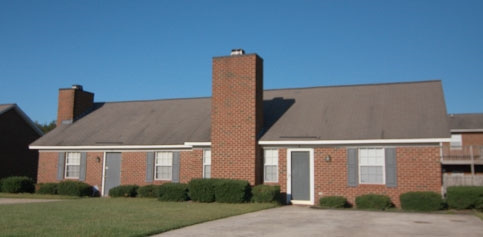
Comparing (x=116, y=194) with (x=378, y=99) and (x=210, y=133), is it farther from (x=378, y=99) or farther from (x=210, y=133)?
(x=378, y=99)

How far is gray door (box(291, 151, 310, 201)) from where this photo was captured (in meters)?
19.1

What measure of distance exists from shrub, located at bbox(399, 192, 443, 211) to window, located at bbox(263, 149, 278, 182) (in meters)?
5.39

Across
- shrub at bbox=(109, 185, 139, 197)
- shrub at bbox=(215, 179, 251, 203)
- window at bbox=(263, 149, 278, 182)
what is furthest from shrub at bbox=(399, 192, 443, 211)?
shrub at bbox=(109, 185, 139, 197)

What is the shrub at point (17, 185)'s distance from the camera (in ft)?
77.2

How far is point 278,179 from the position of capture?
1952 cm

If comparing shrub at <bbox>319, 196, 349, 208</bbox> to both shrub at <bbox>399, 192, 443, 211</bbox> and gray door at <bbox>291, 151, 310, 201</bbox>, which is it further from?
shrub at <bbox>399, 192, 443, 211</bbox>

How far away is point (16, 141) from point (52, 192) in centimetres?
1000

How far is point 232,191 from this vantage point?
60.0 feet

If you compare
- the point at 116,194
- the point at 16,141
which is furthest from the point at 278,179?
the point at 16,141

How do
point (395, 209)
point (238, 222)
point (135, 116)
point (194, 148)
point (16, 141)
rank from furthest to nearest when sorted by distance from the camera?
point (16, 141), point (135, 116), point (194, 148), point (395, 209), point (238, 222)

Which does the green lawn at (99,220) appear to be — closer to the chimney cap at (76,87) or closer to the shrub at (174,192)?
the shrub at (174,192)

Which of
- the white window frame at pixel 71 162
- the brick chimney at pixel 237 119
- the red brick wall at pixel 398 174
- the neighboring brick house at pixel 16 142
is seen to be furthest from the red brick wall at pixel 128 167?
the neighboring brick house at pixel 16 142

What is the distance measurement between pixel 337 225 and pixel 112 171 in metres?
14.5

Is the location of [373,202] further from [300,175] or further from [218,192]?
[218,192]
